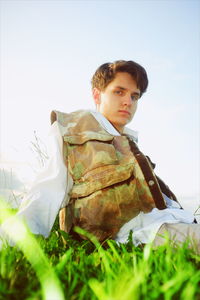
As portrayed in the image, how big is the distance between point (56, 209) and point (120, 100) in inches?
56.2

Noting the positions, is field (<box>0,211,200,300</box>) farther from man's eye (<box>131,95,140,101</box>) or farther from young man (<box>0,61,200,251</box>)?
man's eye (<box>131,95,140,101</box>)

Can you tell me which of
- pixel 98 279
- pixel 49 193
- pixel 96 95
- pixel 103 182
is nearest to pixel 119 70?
pixel 96 95

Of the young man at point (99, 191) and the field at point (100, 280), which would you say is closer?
the field at point (100, 280)

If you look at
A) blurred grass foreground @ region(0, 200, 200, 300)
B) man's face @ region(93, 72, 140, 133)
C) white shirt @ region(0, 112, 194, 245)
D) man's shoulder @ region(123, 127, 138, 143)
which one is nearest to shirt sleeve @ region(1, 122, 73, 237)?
white shirt @ region(0, 112, 194, 245)

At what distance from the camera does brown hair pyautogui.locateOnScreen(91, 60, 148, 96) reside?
2.95 m

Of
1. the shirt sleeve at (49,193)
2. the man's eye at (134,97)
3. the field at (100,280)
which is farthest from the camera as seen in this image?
the man's eye at (134,97)

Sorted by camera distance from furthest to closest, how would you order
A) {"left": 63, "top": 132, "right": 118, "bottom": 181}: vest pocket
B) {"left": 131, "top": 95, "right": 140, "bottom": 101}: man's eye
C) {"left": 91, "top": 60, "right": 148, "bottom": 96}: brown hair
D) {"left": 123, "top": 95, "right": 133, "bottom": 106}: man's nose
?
{"left": 91, "top": 60, "right": 148, "bottom": 96}: brown hair
{"left": 131, "top": 95, "right": 140, "bottom": 101}: man's eye
{"left": 123, "top": 95, "right": 133, "bottom": 106}: man's nose
{"left": 63, "top": 132, "right": 118, "bottom": 181}: vest pocket

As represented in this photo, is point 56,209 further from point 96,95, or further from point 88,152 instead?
point 96,95

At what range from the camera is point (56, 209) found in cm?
176

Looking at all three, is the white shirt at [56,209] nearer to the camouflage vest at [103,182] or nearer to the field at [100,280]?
the camouflage vest at [103,182]

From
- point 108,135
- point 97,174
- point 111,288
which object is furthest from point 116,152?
point 111,288

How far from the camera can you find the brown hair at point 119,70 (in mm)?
2952

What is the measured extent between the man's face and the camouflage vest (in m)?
0.49

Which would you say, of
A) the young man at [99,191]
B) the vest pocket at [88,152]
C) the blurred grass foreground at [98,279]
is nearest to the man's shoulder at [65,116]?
the young man at [99,191]
